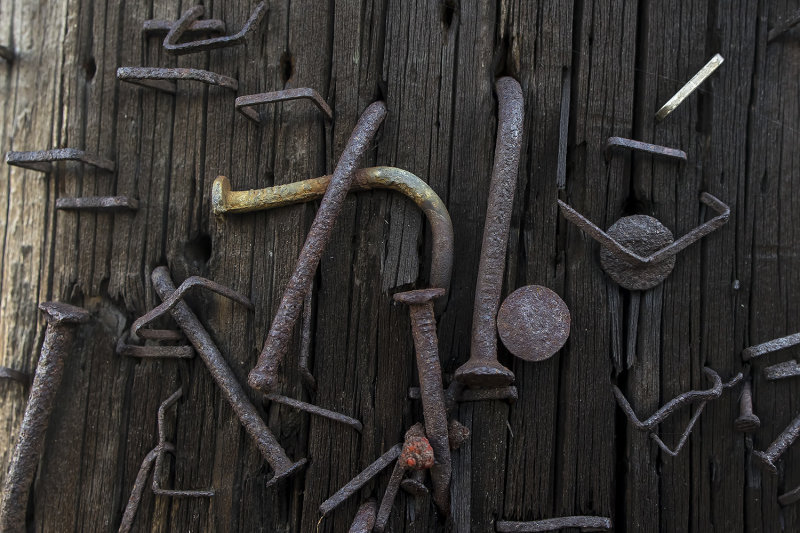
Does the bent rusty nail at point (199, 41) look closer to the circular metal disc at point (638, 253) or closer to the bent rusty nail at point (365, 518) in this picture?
the circular metal disc at point (638, 253)

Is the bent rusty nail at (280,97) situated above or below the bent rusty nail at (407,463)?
above

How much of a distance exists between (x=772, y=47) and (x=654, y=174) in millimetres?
666

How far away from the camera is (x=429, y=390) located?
5.48ft

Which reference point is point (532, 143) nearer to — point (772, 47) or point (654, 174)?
point (654, 174)

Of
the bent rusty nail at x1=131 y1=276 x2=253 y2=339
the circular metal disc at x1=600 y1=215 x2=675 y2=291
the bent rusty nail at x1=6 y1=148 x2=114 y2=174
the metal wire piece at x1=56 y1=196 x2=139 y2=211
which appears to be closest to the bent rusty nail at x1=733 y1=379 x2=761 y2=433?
the circular metal disc at x1=600 y1=215 x2=675 y2=291

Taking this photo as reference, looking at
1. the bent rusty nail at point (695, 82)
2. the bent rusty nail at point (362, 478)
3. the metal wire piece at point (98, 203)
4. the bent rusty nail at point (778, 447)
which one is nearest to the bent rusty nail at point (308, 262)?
the bent rusty nail at point (362, 478)

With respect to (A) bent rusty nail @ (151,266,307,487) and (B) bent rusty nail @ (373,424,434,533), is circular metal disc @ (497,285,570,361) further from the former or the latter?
(A) bent rusty nail @ (151,266,307,487)

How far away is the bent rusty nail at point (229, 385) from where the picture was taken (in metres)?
1.75

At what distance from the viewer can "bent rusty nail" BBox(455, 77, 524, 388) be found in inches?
65.9

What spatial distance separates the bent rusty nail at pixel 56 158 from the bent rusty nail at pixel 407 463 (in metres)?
1.45

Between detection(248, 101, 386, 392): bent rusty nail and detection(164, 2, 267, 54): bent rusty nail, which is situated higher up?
detection(164, 2, 267, 54): bent rusty nail

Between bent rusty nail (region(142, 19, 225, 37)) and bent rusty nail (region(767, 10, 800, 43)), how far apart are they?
198 cm

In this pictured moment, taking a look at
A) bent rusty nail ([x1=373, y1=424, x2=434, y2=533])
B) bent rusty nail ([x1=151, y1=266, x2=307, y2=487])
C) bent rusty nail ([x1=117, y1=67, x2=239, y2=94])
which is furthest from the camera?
bent rusty nail ([x1=117, y1=67, x2=239, y2=94])

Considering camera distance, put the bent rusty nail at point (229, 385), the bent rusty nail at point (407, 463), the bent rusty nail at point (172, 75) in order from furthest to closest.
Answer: the bent rusty nail at point (172, 75) → the bent rusty nail at point (229, 385) → the bent rusty nail at point (407, 463)
